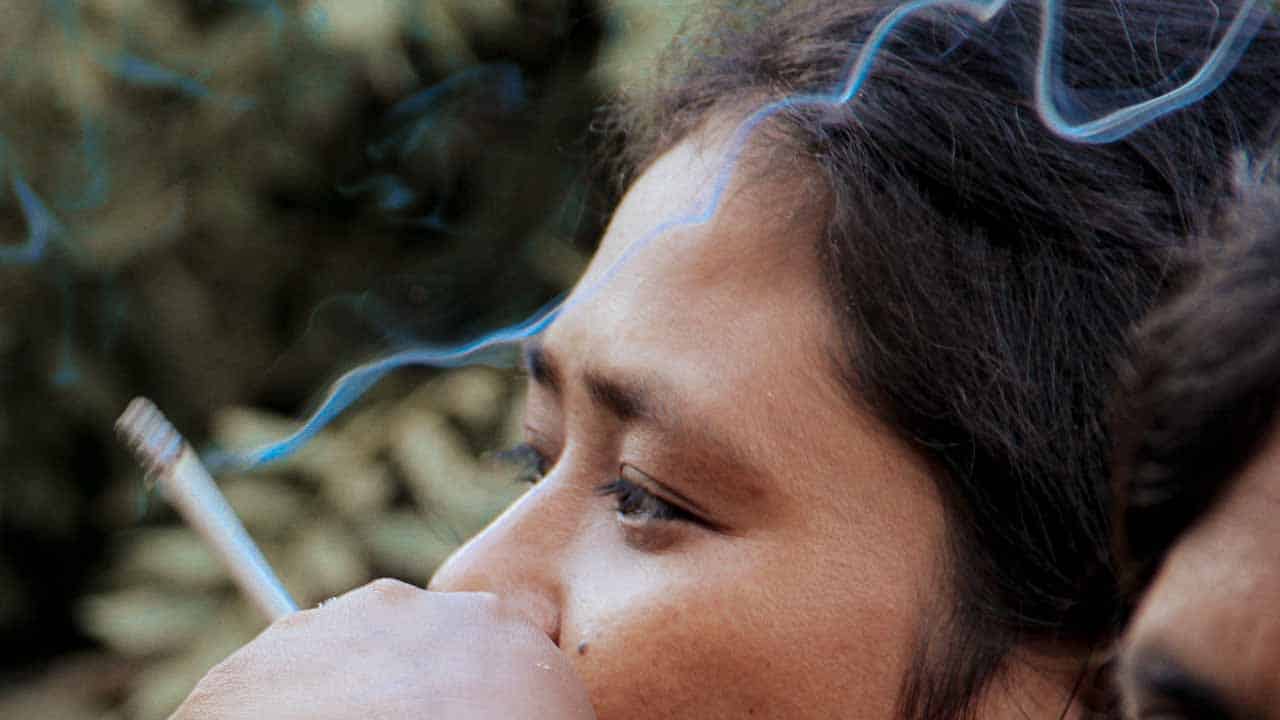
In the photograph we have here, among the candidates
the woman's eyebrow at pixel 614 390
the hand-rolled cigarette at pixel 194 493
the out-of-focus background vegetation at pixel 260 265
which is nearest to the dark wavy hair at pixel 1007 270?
the woman's eyebrow at pixel 614 390

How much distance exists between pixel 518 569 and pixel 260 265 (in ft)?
4.43

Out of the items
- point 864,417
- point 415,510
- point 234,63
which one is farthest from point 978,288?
point 234,63

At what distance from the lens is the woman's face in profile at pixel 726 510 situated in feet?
3.16

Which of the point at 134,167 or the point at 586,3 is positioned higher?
the point at 586,3

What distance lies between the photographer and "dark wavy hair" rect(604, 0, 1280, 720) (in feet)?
3.15

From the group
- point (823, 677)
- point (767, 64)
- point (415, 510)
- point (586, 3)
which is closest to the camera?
point (823, 677)

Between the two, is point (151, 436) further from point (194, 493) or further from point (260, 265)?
point (260, 265)

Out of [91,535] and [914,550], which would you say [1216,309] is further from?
[91,535]

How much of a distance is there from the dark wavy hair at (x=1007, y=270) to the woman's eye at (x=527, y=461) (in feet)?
0.91

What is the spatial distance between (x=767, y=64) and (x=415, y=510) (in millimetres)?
921

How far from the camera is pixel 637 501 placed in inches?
41.3

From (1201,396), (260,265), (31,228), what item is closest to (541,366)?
(1201,396)

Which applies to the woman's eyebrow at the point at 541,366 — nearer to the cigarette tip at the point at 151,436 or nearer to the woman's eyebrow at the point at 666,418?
the woman's eyebrow at the point at 666,418

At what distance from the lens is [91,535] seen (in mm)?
2531
